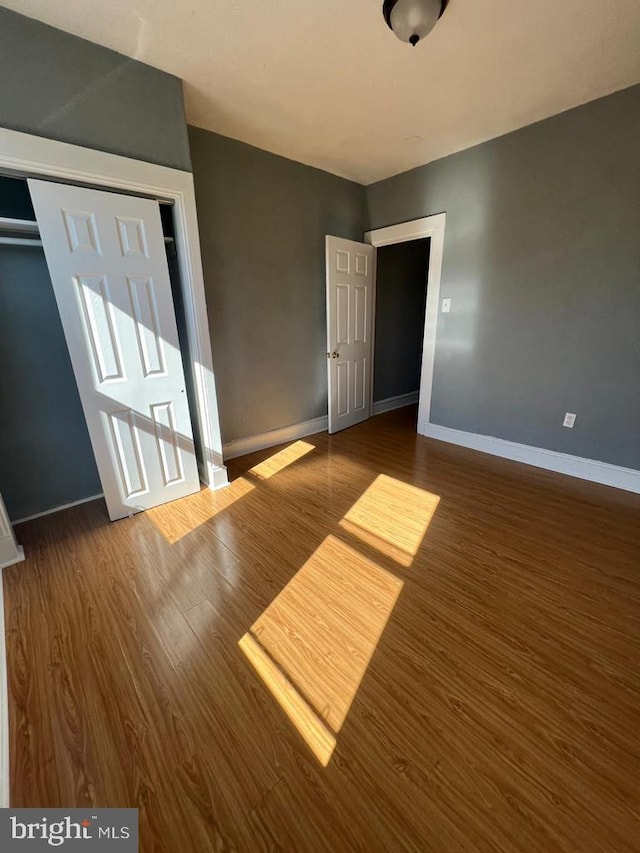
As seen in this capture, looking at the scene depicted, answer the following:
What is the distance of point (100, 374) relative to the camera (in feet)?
6.57

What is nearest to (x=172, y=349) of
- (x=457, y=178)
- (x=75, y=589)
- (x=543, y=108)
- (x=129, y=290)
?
(x=129, y=290)

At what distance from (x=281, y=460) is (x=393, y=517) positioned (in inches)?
50.4

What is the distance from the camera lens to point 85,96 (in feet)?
5.67

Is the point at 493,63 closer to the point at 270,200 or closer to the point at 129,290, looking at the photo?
the point at 270,200

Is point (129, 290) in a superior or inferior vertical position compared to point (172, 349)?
superior

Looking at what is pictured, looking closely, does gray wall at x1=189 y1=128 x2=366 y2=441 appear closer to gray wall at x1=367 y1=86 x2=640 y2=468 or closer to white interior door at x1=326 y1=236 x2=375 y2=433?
white interior door at x1=326 y1=236 x2=375 y2=433

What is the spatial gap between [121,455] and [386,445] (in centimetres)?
238

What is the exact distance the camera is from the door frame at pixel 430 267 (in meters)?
3.19

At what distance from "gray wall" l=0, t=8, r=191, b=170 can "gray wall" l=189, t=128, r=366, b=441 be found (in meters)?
→ 0.56

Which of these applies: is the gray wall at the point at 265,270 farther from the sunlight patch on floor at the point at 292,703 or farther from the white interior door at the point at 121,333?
the sunlight patch on floor at the point at 292,703

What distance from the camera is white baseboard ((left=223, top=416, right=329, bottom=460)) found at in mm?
3174

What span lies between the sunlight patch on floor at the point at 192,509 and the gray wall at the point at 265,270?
2.14 feet
